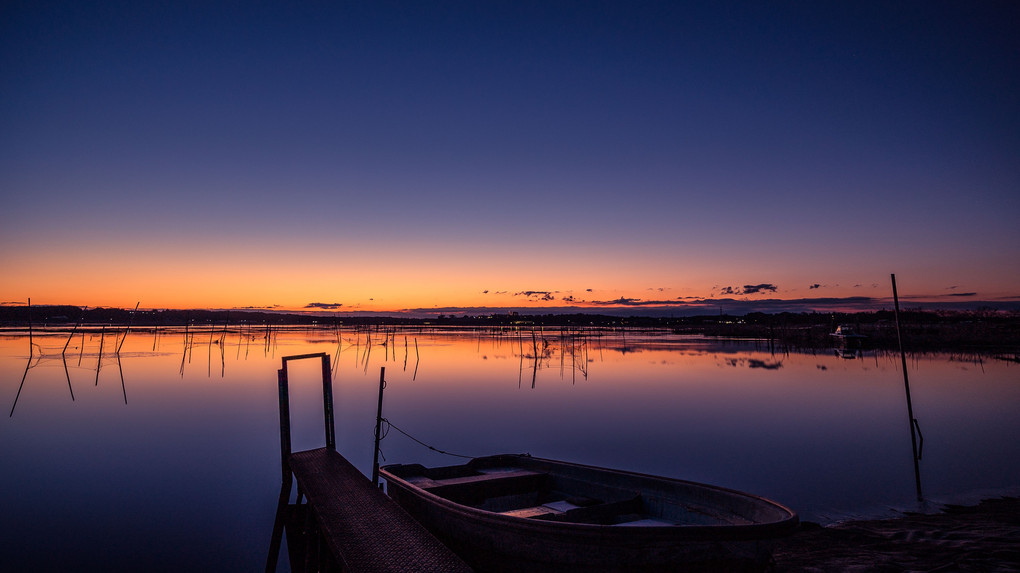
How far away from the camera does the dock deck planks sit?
529 cm

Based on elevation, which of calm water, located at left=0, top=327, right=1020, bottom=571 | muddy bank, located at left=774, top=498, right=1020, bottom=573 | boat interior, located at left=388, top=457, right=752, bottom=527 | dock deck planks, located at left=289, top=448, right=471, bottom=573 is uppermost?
dock deck planks, located at left=289, top=448, right=471, bottom=573

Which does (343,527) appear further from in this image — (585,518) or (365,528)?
(585,518)

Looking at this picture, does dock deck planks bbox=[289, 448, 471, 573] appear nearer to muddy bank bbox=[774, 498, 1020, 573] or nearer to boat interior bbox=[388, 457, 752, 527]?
boat interior bbox=[388, 457, 752, 527]

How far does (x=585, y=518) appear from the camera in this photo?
670 cm

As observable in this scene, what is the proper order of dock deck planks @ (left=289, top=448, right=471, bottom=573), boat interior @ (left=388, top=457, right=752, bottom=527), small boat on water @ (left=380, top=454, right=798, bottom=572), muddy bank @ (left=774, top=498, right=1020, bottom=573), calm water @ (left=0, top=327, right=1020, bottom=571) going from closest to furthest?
small boat on water @ (left=380, top=454, right=798, bottom=572)
dock deck planks @ (left=289, top=448, right=471, bottom=573)
muddy bank @ (left=774, top=498, right=1020, bottom=573)
boat interior @ (left=388, top=457, right=752, bottom=527)
calm water @ (left=0, top=327, right=1020, bottom=571)

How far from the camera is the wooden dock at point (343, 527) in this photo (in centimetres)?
538

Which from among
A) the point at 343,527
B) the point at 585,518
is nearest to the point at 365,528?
the point at 343,527

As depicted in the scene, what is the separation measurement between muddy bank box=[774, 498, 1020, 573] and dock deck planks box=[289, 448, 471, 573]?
4.38m

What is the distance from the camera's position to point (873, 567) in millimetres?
6219

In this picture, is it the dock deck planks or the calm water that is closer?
the dock deck planks

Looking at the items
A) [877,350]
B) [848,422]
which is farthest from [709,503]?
[877,350]

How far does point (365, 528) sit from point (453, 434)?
1092 cm

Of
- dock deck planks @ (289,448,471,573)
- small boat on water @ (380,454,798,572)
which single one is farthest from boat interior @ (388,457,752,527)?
dock deck planks @ (289,448,471,573)

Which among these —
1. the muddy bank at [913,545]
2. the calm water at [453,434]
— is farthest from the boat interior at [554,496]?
the calm water at [453,434]
